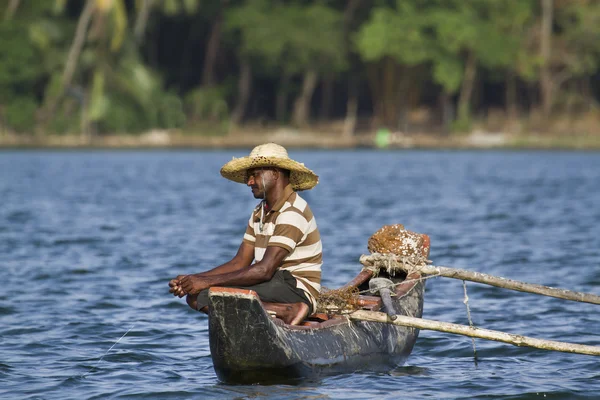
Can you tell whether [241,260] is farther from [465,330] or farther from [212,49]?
[212,49]

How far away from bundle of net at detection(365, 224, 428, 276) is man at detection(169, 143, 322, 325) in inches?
59.5

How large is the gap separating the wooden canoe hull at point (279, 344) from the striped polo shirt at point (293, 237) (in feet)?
1.34

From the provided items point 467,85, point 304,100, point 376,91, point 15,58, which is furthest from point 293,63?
point 15,58

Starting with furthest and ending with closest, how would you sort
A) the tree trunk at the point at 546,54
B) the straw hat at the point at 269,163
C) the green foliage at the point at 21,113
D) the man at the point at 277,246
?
the tree trunk at the point at 546,54 < the green foliage at the point at 21,113 < the straw hat at the point at 269,163 < the man at the point at 277,246

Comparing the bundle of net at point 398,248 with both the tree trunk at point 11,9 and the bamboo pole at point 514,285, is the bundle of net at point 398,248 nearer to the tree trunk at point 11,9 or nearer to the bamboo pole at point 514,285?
the bamboo pole at point 514,285

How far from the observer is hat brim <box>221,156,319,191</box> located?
9297mm

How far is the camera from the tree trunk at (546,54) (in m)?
58.0

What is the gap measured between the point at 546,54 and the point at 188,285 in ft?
168

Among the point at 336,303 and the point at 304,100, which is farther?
the point at 304,100

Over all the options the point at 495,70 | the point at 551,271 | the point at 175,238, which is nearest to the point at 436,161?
the point at 495,70

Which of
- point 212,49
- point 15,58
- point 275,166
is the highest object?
point 212,49

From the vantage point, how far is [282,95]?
62500 millimetres

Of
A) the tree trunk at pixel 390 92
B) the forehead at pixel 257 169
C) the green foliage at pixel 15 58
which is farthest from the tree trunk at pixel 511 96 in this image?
the forehead at pixel 257 169

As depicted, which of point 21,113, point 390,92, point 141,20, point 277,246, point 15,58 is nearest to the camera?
point 277,246
